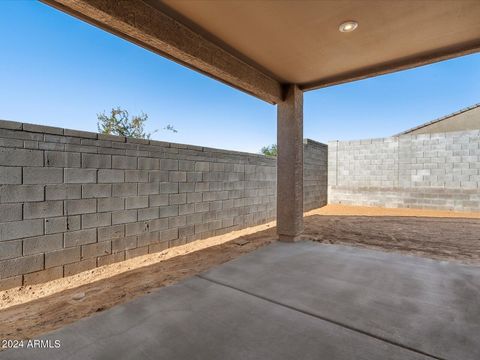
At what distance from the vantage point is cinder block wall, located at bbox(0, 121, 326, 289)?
2514 millimetres

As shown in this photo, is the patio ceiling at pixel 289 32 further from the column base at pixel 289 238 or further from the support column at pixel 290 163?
the column base at pixel 289 238

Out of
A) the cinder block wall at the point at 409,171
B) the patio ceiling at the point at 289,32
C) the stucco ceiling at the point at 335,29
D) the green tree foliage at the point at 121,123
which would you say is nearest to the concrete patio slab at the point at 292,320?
the patio ceiling at the point at 289,32

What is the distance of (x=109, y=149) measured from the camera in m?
3.26

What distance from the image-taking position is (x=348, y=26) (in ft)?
7.63

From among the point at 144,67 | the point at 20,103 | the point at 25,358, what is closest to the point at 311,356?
the point at 25,358

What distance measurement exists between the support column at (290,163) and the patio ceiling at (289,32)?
741 millimetres

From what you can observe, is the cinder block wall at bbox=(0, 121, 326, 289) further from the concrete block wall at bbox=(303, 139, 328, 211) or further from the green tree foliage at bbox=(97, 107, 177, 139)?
the green tree foliage at bbox=(97, 107, 177, 139)

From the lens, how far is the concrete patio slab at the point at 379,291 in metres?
1.53

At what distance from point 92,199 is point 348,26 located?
3.73 meters

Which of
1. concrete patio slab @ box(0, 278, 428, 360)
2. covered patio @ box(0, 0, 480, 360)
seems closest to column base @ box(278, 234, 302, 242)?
covered patio @ box(0, 0, 480, 360)

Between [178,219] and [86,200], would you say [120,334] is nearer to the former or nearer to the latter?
[86,200]

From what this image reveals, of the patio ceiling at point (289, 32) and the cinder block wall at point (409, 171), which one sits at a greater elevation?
the patio ceiling at point (289, 32)

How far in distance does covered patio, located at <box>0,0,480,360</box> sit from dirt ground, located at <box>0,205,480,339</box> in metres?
0.42

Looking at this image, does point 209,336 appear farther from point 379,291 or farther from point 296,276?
point 379,291
